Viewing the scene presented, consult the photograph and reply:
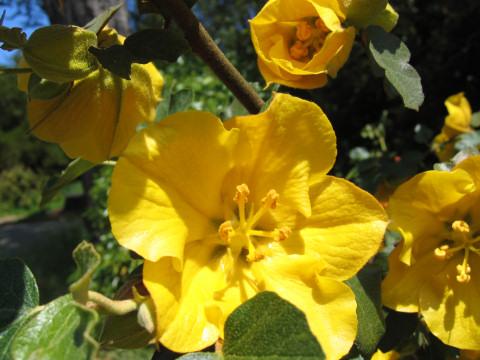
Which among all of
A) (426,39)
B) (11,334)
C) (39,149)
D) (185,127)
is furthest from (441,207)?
(39,149)

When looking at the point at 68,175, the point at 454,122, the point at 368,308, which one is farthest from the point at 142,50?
the point at 454,122

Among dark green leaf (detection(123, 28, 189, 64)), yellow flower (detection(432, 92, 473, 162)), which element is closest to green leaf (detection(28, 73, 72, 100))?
dark green leaf (detection(123, 28, 189, 64))

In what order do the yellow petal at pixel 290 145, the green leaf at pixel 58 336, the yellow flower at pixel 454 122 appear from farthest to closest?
the yellow flower at pixel 454 122
the yellow petal at pixel 290 145
the green leaf at pixel 58 336

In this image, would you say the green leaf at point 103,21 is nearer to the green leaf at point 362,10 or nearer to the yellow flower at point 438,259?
the green leaf at point 362,10

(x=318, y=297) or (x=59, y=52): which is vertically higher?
(x=59, y=52)

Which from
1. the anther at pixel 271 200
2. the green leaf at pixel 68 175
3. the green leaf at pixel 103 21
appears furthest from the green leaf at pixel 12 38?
the anther at pixel 271 200

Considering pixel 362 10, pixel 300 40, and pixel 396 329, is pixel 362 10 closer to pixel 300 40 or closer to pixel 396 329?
pixel 300 40

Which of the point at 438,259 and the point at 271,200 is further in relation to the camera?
the point at 438,259
